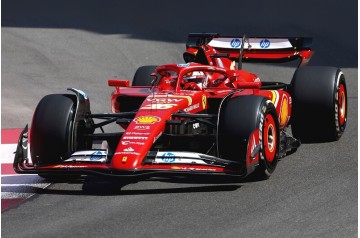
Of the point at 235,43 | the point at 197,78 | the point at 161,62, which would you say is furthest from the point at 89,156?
the point at 161,62

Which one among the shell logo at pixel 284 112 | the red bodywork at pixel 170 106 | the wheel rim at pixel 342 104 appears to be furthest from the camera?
the wheel rim at pixel 342 104

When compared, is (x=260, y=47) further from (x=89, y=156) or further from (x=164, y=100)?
(x=89, y=156)

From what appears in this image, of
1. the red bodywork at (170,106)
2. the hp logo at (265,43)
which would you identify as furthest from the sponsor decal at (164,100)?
the hp logo at (265,43)

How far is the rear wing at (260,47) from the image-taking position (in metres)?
13.5

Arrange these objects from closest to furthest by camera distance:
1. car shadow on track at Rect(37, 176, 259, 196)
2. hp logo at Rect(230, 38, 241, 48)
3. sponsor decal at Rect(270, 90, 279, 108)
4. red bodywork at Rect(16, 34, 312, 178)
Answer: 1. red bodywork at Rect(16, 34, 312, 178)
2. car shadow on track at Rect(37, 176, 259, 196)
3. sponsor decal at Rect(270, 90, 279, 108)
4. hp logo at Rect(230, 38, 241, 48)

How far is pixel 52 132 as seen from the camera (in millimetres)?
10438

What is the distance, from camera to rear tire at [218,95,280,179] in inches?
394

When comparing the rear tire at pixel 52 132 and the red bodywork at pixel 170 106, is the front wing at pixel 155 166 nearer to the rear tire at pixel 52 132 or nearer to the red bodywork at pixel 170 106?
the red bodywork at pixel 170 106

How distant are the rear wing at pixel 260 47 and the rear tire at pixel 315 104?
4.02 ft

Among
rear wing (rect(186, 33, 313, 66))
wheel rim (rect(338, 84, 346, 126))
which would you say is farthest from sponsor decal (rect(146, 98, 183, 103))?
rear wing (rect(186, 33, 313, 66))

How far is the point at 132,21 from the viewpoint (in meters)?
22.7

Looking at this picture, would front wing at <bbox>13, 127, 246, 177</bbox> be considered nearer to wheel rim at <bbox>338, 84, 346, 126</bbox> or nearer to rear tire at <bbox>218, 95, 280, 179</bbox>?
rear tire at <bbox>218, 95, 280, 179</bbox>

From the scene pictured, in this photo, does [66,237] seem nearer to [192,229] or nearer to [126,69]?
[192,229]

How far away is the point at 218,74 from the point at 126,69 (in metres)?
6.79
